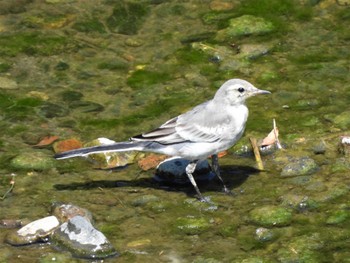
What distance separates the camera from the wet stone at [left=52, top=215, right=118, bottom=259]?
26.7 feet

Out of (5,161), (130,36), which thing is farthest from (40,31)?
(5,161)

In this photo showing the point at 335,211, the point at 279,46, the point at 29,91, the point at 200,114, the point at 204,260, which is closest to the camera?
the point at 204,260

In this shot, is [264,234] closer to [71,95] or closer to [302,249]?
[302,249]

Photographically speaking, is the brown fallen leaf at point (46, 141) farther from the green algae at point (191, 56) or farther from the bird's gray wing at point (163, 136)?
the green algae at point (191, 56)

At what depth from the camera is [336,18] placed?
489 inches

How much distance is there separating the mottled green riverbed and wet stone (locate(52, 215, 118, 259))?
0.36ft

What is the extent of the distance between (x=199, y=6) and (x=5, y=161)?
4244mm

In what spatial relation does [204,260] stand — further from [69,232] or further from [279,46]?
[279,46]

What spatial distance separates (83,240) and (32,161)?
Result: 181 cm

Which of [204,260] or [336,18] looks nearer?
[204,260]

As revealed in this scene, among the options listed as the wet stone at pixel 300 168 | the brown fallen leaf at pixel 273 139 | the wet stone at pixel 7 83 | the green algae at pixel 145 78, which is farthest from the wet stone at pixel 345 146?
the wet stone at pixel 7 83

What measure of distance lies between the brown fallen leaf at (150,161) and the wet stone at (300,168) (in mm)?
1317

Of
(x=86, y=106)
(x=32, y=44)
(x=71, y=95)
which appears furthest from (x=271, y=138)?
(x=32, y=44)

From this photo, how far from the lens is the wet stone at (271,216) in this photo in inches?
338
